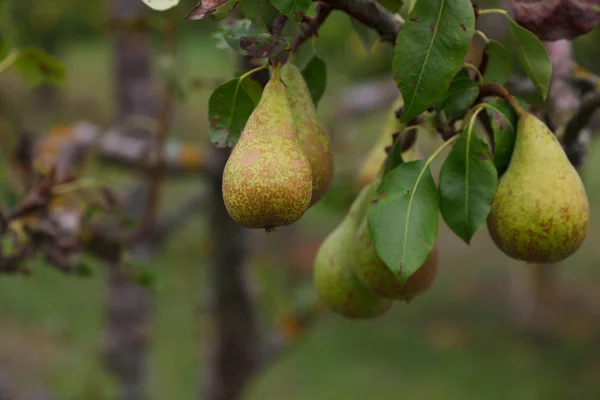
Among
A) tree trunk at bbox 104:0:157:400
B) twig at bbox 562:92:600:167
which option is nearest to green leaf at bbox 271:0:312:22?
twig at bbox 562:92:600:167

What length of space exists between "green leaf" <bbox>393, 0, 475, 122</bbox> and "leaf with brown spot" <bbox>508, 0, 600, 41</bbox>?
0.20 metres

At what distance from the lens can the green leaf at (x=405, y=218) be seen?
38.1 inches

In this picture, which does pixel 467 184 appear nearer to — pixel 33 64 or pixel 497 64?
pixel 497 64

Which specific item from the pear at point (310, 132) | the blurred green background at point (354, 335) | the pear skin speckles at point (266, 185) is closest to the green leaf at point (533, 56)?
the pear at point (310, 132)

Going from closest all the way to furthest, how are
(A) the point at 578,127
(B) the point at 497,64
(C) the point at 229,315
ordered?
(B) the point at 497,64 → (A) the point at 578,127 → (C) the point at 229,315

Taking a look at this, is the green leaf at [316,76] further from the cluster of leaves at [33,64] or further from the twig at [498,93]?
the cluster of leaves at [33,64]

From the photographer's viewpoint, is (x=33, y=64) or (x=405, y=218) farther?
(x=33, y=64)

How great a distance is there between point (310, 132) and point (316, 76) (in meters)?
0.18

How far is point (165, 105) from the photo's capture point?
308 centimetres

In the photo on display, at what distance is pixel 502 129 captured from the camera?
109 centimetres

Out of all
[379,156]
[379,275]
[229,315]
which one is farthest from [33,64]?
[229,315]

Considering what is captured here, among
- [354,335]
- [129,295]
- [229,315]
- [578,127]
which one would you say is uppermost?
[578,127]

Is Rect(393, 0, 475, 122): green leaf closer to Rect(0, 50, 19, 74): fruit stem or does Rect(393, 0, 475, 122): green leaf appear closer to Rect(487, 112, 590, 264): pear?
Rect(487, 112, 590, 264): pear

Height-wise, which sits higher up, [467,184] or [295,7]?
[295,7]
